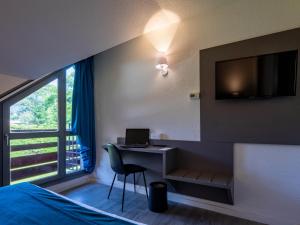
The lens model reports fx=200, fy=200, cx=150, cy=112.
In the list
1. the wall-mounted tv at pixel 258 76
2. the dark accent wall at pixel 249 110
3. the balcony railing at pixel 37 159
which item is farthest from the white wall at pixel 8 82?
the wall-mounted tv at pixel 258 76

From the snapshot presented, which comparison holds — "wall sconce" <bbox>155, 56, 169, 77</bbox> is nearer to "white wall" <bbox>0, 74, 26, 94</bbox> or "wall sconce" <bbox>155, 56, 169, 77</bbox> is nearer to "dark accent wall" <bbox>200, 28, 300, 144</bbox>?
"dark accent wall" <bbox>200, 28, 300, 144</bbox>

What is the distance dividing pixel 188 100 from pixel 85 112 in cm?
186

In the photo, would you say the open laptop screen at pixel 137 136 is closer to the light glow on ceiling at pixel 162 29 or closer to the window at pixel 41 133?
the window at pixel 41 133

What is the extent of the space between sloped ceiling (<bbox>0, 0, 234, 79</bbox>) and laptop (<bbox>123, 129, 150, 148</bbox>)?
135cm

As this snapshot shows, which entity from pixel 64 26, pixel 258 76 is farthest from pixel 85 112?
pixel 258 76

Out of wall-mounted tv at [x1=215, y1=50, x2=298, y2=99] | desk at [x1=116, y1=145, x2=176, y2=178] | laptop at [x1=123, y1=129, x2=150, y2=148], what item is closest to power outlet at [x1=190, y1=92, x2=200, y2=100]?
wall-mounted tv at [x1=215, y1=50, x2=298, y2=99]

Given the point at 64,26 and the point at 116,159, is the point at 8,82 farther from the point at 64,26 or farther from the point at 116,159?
the point at 116,159

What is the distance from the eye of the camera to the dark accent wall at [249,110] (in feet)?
6.94

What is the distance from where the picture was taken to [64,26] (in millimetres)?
2016

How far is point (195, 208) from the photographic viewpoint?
2.64 meters

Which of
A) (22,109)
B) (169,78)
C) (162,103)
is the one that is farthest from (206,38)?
(22,109)

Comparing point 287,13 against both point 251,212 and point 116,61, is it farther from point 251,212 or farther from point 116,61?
point 116,61

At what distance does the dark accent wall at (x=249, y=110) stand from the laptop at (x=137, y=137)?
87 cm

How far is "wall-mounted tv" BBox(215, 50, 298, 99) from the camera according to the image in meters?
2.08
